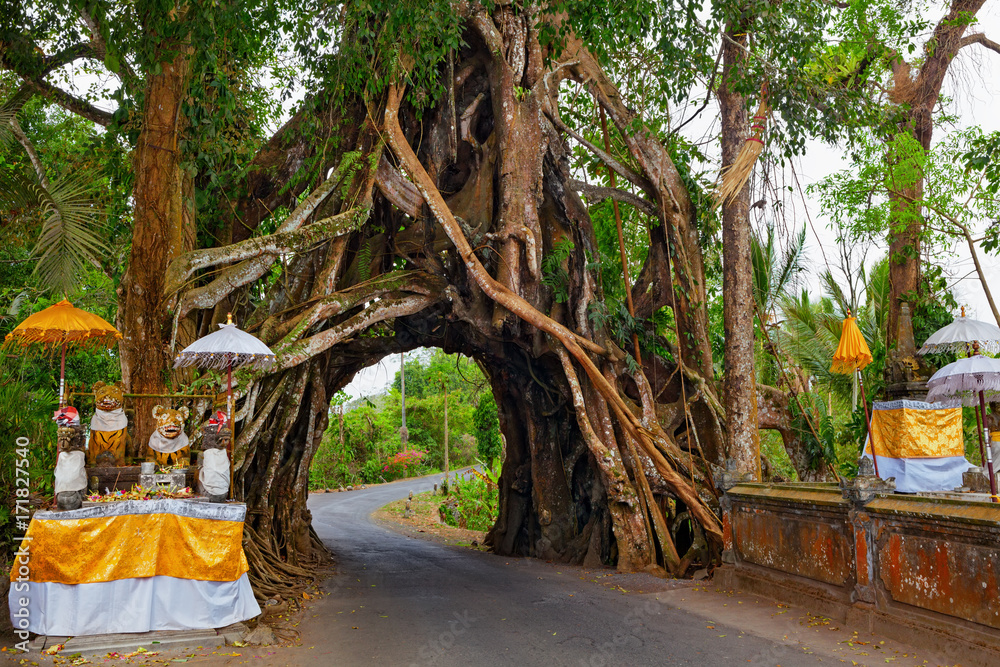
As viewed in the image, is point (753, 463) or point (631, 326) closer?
point (753, 463)

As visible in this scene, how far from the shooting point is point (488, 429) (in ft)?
69.2

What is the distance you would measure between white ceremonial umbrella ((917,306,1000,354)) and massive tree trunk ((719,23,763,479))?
2.11 meters

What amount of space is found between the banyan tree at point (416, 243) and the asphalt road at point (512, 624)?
1.06 meters

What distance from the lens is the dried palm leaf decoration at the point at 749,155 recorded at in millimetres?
8523

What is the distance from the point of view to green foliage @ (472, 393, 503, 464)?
20516 mm

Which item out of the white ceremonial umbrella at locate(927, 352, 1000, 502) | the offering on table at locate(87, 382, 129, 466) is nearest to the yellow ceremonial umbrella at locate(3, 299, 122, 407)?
the offering on table at locate(87, 382, 129, 466)

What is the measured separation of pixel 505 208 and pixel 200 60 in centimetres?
360

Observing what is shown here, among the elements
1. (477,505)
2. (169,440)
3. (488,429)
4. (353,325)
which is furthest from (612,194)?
(488,429)

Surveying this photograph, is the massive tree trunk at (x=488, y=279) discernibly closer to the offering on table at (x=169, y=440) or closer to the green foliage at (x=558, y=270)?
the green foliage at (x=558, y=270)

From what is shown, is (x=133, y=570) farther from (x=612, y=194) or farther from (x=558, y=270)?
(x=612, y=194)

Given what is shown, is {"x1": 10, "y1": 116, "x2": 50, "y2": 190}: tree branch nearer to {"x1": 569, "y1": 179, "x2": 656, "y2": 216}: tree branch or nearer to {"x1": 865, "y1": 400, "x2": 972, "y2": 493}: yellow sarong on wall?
{"x1": 569, "y1": 179, "x2": 656, "y2": 216}: tree branch

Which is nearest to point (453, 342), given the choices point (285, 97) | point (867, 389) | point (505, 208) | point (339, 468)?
point (505, 208)

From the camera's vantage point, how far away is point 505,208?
8.79 m

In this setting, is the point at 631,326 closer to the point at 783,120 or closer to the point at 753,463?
the point at 753,463
